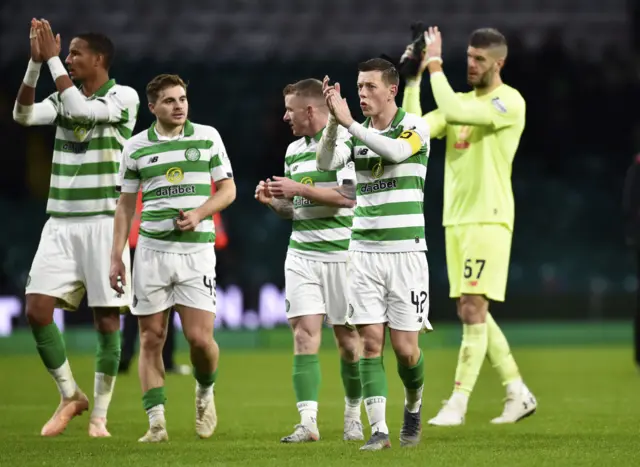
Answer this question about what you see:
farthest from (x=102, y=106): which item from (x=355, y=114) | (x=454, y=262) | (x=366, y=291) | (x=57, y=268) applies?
(x=355, y=114)

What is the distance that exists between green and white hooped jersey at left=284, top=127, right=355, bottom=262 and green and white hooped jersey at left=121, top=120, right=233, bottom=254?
0.51 metres

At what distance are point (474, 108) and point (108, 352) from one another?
8.72 feet

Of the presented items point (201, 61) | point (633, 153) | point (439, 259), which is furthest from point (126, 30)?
point (633, 153)

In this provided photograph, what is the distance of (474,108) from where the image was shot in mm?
7855

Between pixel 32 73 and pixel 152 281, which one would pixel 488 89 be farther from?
pixel 32 73

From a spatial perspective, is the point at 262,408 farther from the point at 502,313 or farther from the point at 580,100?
the point at 580,100

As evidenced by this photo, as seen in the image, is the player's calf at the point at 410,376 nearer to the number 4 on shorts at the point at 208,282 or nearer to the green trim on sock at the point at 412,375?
the green trim on sock at the point at 412,375

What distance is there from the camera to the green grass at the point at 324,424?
19.6 ft

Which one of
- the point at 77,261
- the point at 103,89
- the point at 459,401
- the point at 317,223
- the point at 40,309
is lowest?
the point at 459,401

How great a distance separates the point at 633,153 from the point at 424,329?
1508cm

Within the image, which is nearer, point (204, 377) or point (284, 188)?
point (284, 188)

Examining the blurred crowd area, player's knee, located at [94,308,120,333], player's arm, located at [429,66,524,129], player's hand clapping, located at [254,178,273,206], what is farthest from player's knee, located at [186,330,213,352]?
the blurred crowd area

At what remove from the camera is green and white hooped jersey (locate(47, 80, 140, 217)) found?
7.49m

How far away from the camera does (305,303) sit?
700cm
